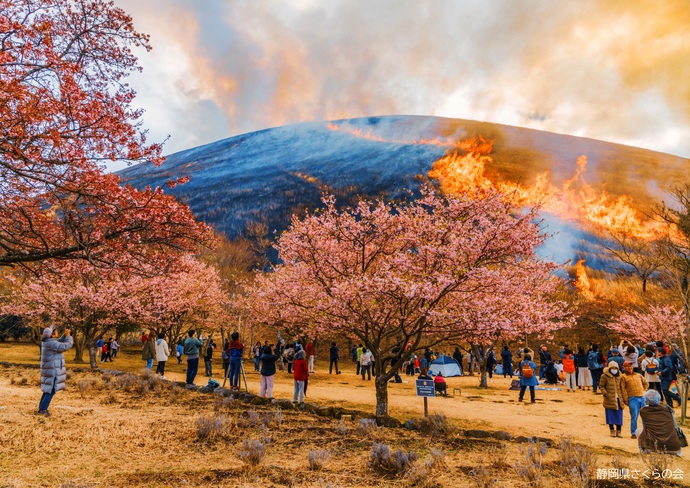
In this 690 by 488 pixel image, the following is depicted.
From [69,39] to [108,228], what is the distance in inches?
187

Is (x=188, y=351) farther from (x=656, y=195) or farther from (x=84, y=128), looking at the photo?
(x=656, y=195)

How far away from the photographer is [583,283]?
51.9m

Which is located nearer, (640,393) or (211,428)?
(211,428)

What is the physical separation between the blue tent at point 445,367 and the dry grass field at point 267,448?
46.5ft

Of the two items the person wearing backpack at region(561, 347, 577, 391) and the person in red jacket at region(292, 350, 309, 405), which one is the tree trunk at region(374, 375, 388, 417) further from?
the person wearing backpack at region(561, 347, 577, 391)

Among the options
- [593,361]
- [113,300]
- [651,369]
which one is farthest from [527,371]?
[113,300]

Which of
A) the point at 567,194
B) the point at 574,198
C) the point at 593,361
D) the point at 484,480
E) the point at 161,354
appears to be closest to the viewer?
the point at 484,480

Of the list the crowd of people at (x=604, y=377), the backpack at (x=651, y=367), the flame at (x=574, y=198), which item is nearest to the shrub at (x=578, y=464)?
the crowd of people at (x=604, y=377)

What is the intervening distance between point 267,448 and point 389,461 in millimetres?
2378

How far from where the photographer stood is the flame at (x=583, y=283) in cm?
4825

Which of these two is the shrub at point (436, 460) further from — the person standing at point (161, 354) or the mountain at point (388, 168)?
the mountain at point (388, 168)

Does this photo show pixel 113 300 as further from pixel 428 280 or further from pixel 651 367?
pixel 651 367

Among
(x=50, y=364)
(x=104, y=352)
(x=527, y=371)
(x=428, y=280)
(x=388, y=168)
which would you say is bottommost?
(x=104, y=352)

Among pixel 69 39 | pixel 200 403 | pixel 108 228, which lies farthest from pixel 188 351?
pixel 69 39
